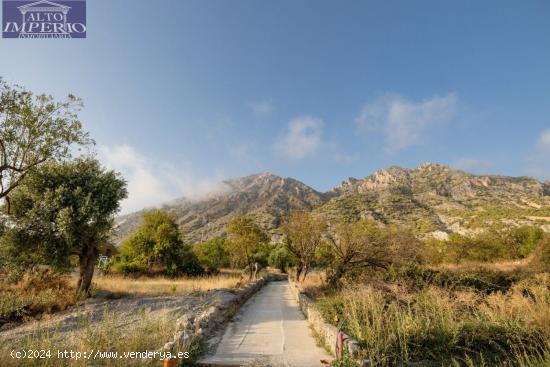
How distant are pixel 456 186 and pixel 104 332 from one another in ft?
483

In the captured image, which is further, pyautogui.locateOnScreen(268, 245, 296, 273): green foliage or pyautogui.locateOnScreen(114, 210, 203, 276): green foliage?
pyautogui.locateOnScreen(268, 245, 296, 273): green foliage

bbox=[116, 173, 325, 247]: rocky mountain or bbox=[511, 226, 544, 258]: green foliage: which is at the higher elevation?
bbox=[116, 173, 325, 247]: rocky mountain

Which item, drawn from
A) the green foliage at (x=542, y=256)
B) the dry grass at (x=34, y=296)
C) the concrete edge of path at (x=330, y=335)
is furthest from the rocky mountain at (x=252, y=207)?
the concrete edge of path at (x=330, y=335)

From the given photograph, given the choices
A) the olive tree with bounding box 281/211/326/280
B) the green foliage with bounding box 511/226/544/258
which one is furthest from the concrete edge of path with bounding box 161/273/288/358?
the green foliage with bounding box 511/226/544/258

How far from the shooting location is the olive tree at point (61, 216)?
43.7 ft

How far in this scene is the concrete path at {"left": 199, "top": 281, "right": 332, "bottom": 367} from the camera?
20.4ft

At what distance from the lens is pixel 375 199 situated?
124m

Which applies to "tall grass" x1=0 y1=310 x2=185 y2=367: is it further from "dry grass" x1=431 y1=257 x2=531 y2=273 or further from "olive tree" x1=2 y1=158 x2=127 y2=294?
"dry grass" x1=431 y1=257 x2=531 y2=273

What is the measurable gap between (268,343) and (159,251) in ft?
89.8

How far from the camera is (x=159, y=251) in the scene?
3198 centimetres

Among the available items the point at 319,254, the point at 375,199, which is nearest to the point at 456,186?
the point at 375,199

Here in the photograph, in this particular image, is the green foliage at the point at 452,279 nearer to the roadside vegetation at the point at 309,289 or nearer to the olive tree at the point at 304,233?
the roadside vegetation at the point at 309,289

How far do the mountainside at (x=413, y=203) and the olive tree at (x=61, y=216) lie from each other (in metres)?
51.9

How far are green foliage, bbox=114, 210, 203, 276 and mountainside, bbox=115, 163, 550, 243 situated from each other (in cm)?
3212
